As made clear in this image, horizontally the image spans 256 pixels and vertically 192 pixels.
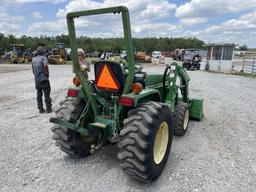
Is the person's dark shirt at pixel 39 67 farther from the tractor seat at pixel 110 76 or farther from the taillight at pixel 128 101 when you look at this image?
the taillight at pixel 128 101

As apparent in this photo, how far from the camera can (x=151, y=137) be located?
2.84 m

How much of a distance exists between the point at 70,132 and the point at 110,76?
1058mm

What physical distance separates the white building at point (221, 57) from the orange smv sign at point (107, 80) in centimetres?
2024

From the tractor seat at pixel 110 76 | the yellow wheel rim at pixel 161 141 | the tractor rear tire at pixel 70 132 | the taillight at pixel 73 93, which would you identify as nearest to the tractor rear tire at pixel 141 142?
the yellow wheel rim at pixel 161 141

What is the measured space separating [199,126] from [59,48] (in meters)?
28.8

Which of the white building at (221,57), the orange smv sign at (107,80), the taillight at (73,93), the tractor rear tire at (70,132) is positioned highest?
the orange smv sign at (107,80)

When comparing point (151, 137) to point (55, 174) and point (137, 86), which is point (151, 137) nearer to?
point (137, 86)

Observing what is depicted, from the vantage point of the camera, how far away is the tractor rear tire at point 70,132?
A: 11.2 ft

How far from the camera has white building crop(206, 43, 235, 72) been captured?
2119 cm

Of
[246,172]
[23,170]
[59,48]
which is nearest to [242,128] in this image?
[246,172]

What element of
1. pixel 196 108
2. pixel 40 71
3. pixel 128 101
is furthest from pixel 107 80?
pixel 40 71

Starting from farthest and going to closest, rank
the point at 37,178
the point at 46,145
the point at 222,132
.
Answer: the point at 222,132 < the point at 46,145 < the point at 37,178

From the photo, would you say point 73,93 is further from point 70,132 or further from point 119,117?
point 119,117

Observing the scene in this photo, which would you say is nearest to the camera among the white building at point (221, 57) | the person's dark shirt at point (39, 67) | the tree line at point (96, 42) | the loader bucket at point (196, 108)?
the loader bucket at point (196, 108)
